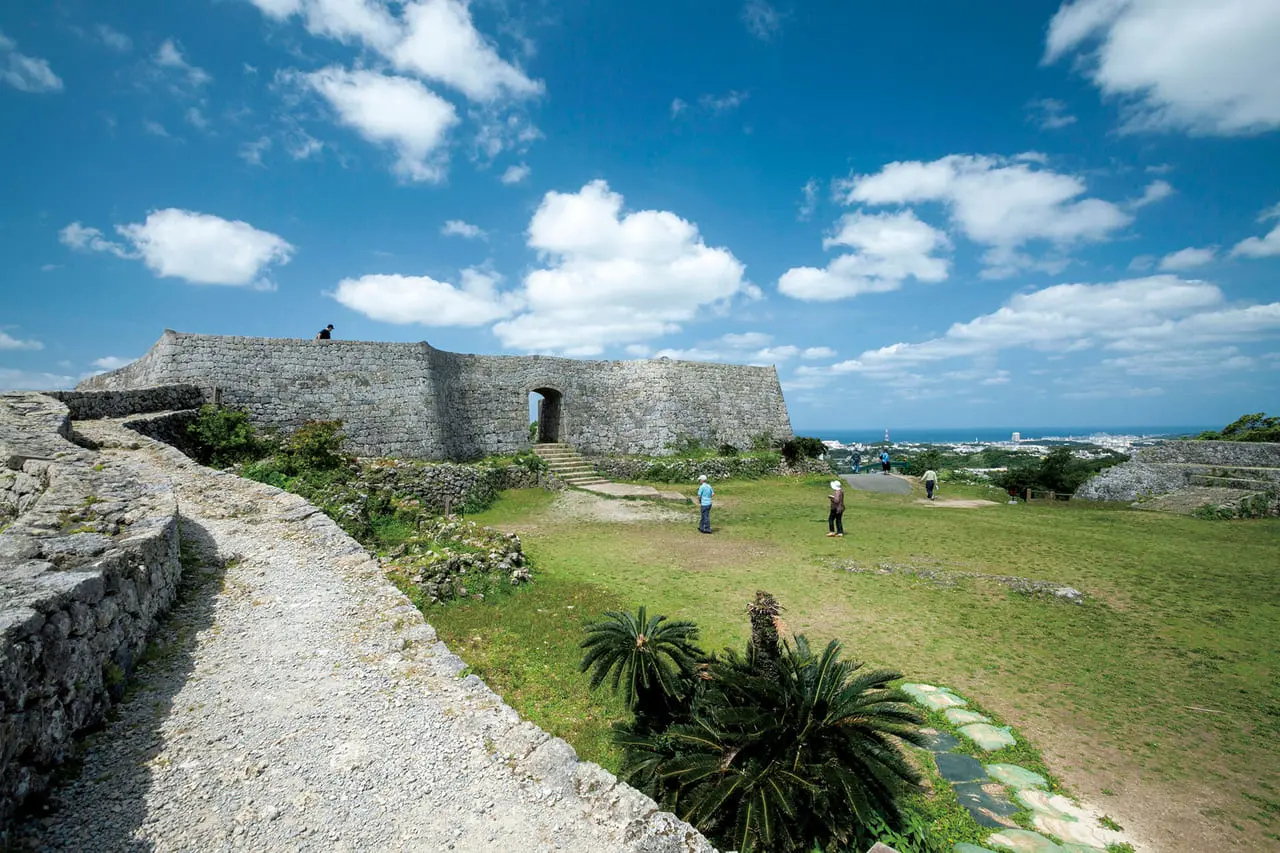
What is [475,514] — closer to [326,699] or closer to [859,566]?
[859,566]

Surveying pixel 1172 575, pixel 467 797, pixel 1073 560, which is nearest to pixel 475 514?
pixel 467 797

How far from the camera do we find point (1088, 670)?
6.06 meters

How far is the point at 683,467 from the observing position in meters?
21.1

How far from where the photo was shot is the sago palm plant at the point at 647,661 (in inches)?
167

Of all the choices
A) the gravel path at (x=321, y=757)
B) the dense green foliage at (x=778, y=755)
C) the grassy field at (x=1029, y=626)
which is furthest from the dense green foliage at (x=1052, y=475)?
the gravel path at (x=321, y=757)

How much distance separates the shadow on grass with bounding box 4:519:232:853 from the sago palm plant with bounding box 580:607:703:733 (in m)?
2.57

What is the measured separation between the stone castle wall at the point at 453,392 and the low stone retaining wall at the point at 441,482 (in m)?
2.20

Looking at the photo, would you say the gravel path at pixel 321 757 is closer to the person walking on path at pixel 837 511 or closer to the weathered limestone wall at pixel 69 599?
the weathered limestone wall at pixel 69 599

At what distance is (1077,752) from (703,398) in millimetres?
20064

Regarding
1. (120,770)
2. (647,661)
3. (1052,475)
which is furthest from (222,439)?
(1052,475)

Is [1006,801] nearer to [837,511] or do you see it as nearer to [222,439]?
[837,511]

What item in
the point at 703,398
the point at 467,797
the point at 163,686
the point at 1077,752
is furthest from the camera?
the point at 703,398

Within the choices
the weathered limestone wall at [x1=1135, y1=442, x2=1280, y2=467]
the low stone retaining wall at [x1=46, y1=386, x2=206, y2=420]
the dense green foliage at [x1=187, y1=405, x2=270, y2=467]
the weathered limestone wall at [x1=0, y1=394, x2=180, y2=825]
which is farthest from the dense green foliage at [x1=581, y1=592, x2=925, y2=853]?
the weathered limestone wall at [x1=1135, y1=442, x2=1280, y2=467]

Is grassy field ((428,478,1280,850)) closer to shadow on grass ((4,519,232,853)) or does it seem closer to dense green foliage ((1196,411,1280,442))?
shadow on grass ((4,519,232,853))
